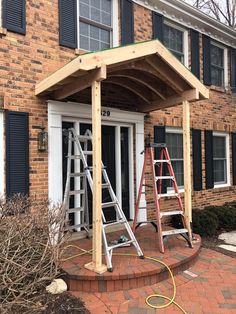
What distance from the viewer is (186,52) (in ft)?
28.0

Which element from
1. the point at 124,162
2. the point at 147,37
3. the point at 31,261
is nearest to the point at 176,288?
the point at 31,261

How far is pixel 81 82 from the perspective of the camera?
458cm

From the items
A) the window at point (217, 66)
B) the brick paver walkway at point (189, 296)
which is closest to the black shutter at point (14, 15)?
the brick paver walkway at point (189, 296)

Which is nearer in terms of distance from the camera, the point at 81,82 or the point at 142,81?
the point at 81,82

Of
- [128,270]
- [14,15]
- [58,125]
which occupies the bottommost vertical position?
[128,270]

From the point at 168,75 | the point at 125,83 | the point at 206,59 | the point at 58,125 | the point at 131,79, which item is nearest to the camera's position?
the point at 168,75

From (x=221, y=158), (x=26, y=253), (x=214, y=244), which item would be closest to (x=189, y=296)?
(x=26, y=253)

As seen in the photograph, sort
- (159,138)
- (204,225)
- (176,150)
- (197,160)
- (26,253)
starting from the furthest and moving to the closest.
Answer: (197,160)
(176,150)
(159,138)
(204,225)
(26,253)

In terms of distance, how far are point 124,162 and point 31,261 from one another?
3.59m

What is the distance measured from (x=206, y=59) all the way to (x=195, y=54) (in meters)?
0.50

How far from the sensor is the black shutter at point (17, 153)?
495 centimetres

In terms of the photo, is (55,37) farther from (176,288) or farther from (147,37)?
(176,288)

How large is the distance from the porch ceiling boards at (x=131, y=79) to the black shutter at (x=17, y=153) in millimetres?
603

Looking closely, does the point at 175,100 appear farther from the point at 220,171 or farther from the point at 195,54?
the point at 220,171
